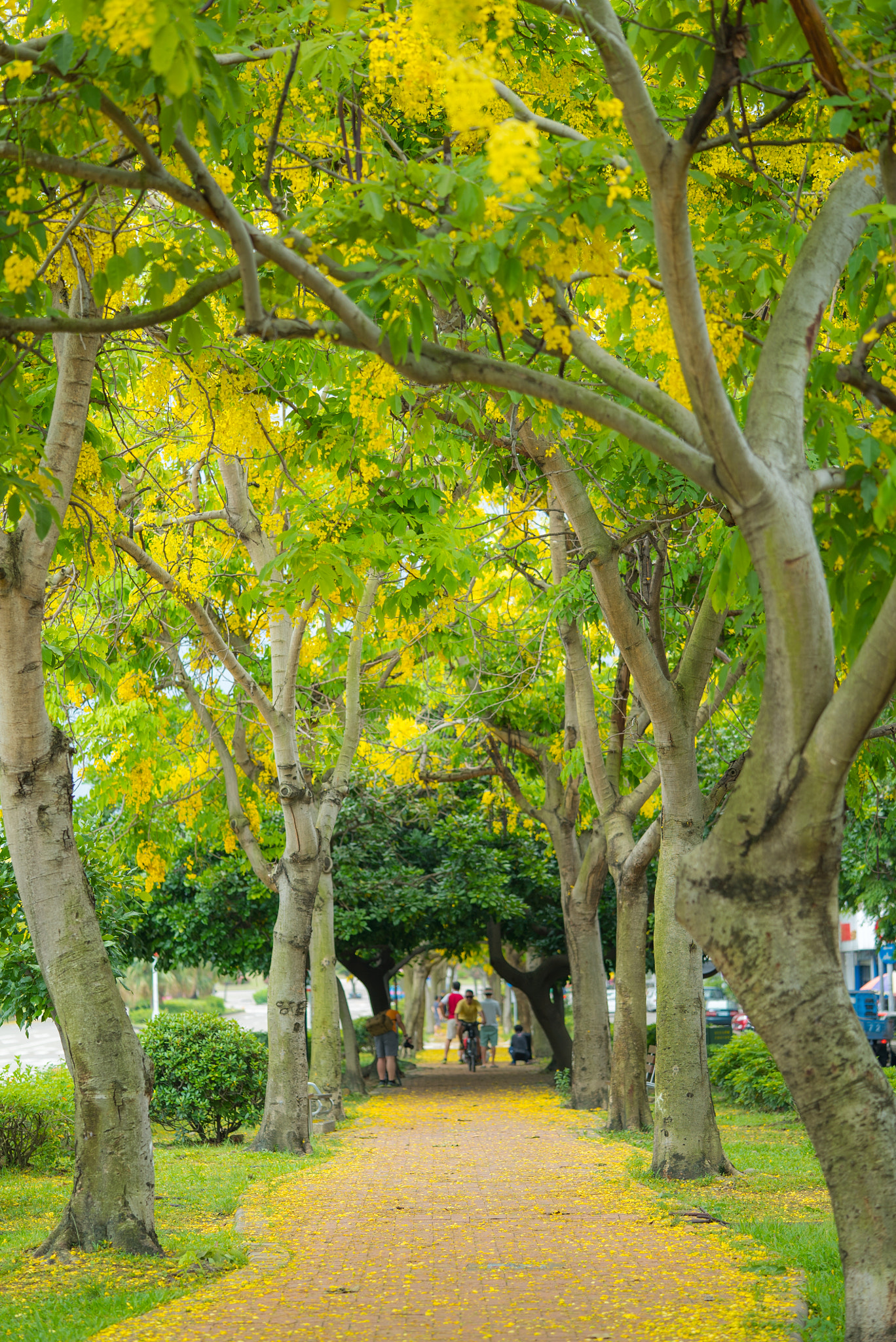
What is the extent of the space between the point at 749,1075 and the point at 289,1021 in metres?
7.93

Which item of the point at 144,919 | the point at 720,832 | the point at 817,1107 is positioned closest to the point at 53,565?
the point at 720,832

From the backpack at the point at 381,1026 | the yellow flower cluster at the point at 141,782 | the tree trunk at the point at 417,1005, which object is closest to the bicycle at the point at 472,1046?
the backpack at the point at 381,1026

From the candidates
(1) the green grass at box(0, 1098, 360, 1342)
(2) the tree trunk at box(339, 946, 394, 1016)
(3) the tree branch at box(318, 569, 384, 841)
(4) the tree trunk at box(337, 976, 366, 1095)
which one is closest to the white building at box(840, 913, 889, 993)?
(2) the tree trunk at box(339, 946, 394, 1016)

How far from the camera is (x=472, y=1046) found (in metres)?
25.3

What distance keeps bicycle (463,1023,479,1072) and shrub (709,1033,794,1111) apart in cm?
719

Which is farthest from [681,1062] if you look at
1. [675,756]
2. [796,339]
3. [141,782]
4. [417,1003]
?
[417,1003]

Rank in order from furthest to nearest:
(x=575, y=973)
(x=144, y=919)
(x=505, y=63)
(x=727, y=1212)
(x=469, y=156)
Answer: (x=144, y=919)
(x=575, y=973)
(x=727, y=1212)
(x=505, y=63)
(x=469, y=156)

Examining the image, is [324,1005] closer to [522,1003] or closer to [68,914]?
[68,914]

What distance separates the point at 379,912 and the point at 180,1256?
1290cm

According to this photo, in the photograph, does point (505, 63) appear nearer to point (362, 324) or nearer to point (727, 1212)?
point (362, 324)

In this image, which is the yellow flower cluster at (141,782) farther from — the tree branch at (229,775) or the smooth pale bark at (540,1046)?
the smooth pale bark at (540,1046)

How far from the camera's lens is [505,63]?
656 cm

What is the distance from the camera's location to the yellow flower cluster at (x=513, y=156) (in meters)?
3.95

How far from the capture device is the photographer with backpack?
70.6ft
